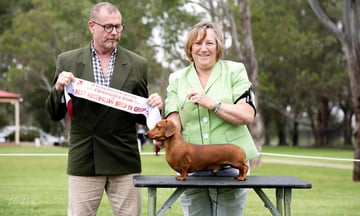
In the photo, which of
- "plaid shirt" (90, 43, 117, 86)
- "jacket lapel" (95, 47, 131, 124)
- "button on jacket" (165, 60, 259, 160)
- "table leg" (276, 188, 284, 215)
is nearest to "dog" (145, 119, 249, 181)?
"button on jacket" (165, 60, 259, 160)

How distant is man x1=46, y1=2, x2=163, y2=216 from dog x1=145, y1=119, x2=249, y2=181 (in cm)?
37

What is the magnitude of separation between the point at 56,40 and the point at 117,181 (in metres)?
41.7

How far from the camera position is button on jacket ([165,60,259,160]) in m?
4.59

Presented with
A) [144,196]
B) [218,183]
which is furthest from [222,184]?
[144,196]

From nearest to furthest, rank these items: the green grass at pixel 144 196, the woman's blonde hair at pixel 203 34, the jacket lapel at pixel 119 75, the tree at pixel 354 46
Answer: the woman's blonde hair at pixel 203 34, the jacket lapel at pixel 119 75, the green grass at pixel 144 196, the tree at pixel 354 46

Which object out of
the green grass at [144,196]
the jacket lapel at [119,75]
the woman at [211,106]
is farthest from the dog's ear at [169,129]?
the green grass at [144,196]

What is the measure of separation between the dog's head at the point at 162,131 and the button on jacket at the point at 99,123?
40 cm

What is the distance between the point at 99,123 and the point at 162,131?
0.58m

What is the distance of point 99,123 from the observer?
4.82 meters

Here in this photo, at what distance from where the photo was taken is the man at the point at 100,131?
4.80 m

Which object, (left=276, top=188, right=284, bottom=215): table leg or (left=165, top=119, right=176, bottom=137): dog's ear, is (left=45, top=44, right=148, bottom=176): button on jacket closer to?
(left=165, top=119, right=176, bottom=137): dog's ear

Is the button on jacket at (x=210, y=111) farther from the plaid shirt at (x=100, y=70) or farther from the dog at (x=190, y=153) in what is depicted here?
the plaid shirt at (x=100, y=70)

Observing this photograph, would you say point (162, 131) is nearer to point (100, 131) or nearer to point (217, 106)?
point (217, 106)

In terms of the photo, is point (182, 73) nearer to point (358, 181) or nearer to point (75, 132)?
point (75, 132)
